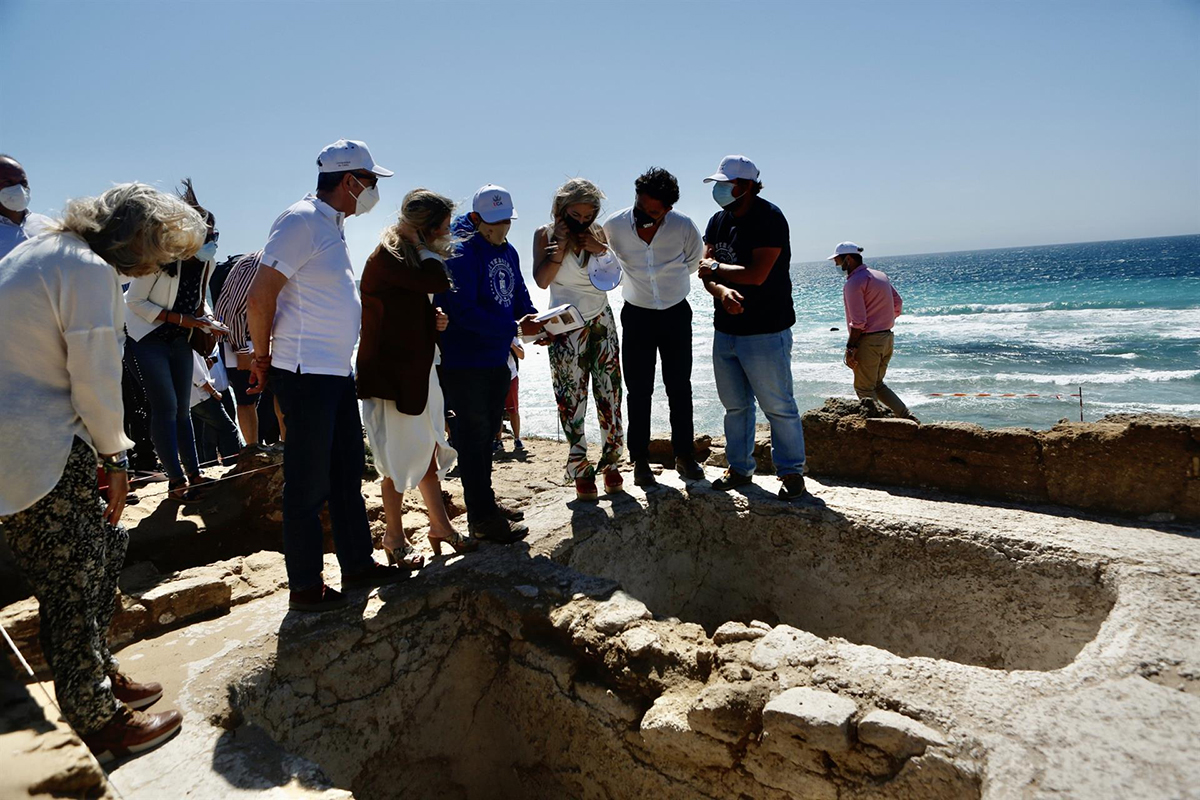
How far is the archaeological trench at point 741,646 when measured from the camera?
7.20ft

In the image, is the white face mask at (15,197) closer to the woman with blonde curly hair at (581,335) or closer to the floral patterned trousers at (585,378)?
the woman with blonde curly hair at (581,335)

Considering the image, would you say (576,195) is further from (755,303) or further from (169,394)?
(169,394)

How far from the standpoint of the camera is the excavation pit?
Result: 3184 millimetres

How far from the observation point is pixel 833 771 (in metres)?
2.30

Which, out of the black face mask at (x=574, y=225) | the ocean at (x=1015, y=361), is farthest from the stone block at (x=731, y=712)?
the ocean at (x=1015, y=361)

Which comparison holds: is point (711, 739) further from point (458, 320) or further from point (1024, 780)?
point (458, 320)

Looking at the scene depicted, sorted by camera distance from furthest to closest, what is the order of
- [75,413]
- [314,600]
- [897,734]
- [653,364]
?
[653,364] < [314,600] < [75,413] < [897,734]

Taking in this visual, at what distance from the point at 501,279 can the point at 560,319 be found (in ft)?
1.33

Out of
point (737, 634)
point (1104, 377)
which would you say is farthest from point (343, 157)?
point (1104, 377)

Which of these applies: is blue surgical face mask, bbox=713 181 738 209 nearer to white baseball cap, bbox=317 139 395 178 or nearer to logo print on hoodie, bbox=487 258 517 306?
logo print on hoodie, bbox=487 258 517 306

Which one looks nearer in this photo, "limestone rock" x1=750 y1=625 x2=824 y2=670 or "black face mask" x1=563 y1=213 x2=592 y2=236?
"limestone rock" x1=750 y1=625 x2=824 y2=670

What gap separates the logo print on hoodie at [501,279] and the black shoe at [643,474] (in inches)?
51.6

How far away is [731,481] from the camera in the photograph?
4.36 m

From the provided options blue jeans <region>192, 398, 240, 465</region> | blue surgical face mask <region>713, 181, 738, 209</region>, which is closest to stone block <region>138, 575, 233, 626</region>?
blue jeans <region>192, 398, 240, 465</region>
